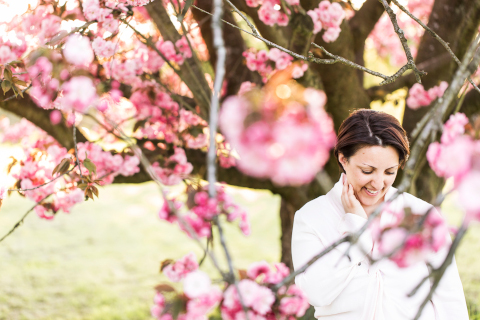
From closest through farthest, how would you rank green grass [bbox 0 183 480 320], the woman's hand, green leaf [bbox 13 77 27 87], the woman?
the woman < the woman's hand < green leaf [bbox 13 77 27 87] < green grass [bbox 0 183 480 320]

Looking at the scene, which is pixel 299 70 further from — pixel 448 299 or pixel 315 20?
pixel 448 299

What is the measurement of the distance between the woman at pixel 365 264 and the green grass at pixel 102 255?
2470 mm

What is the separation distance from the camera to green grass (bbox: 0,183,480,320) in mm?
3928

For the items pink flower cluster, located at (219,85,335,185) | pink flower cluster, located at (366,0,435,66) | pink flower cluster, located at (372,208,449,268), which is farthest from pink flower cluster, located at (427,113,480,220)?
pink flower cluster, located at (366,0,435,66)

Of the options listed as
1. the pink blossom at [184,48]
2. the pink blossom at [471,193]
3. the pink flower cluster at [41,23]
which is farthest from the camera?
the pink blossom at [184,48]

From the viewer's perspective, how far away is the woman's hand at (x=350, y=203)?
1551mm

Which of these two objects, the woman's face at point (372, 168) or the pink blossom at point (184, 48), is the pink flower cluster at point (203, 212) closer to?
the woman's face at point (372, 168)

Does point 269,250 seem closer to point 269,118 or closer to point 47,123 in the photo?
point 47,123

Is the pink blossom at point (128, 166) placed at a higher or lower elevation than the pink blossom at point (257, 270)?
higher

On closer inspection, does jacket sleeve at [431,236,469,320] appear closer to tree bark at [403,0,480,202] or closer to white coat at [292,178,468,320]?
white coat at [292,178,468,320]

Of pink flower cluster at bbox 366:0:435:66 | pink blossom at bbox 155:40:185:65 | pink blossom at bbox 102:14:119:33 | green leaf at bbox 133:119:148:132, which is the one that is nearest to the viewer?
pink blossom at bbox 102:14:119:33

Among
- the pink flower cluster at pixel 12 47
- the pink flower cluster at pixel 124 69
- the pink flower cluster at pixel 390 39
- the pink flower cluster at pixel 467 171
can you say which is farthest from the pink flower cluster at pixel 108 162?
the pink flower cluster at pixel 390 39

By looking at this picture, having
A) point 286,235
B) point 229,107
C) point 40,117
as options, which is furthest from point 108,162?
point 229,107

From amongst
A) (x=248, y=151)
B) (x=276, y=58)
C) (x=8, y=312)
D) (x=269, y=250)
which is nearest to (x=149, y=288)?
(x=8, y=312)
